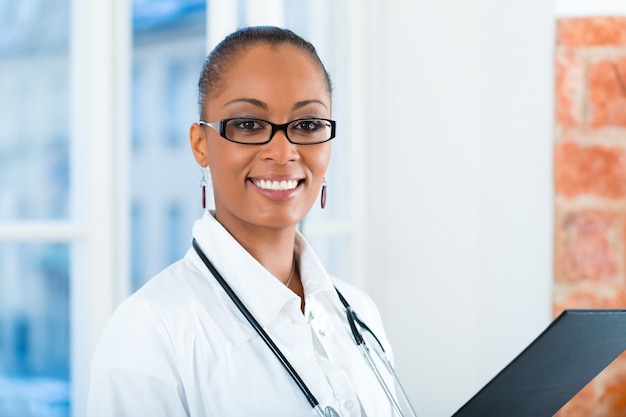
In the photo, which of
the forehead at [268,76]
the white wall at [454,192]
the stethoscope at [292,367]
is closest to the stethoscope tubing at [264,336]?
the stethoscope at [292,367]

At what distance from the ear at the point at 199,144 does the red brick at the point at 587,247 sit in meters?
0.96

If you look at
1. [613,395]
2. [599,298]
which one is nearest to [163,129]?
[599,298]

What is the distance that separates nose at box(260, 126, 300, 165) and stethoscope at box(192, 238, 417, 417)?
15 centimetres

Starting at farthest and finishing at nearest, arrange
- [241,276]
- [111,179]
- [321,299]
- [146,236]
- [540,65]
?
[540,65] < [146,236] < [111,179] < [321,299] < [241,276]

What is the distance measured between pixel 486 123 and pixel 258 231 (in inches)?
36.4

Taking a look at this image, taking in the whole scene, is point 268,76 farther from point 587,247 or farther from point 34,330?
point 587,247

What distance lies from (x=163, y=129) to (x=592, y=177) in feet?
2.97

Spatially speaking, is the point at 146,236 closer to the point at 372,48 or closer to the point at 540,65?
the point at 372,48

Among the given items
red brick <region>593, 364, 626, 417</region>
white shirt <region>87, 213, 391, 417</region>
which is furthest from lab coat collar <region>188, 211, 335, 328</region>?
red brick <region>593, 364, 626, 417</region>

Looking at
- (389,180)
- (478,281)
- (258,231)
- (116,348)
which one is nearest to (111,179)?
(258,231)

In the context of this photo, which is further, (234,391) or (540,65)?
(540,65)

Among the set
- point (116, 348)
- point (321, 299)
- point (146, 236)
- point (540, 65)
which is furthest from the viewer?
→ point (540, 65)

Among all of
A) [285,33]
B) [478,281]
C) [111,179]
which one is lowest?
[478,281]

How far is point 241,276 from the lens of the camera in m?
1.01
